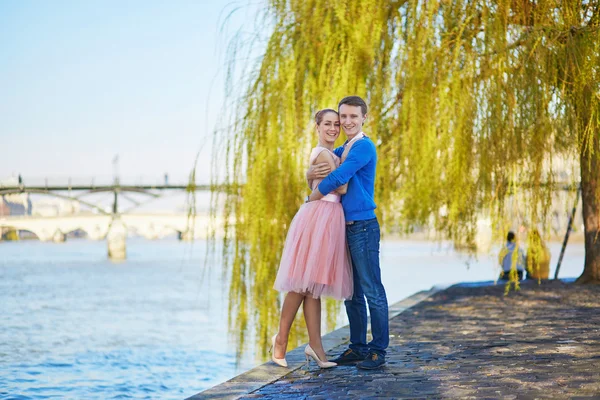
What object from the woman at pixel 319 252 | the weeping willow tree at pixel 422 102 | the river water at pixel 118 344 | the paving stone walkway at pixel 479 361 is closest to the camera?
the paving stone walkway at pixel 479 361

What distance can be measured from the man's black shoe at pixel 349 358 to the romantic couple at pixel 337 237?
22cm

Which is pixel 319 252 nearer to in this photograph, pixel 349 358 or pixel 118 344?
pixel 349 358

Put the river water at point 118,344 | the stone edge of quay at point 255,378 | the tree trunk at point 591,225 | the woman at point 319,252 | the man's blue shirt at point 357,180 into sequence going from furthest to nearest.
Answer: the river water at point 118,344 → the tree trunk at point 591,225 → the woman at point 319,252 → the man's blue shirt at point 357,180 → the stone edge of quay at point 255,378

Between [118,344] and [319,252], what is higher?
[319,252]

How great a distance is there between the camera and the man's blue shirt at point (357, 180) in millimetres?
3900

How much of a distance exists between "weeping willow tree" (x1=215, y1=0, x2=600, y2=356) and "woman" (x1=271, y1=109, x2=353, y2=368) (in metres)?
2.20

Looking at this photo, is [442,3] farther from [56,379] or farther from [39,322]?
[39,322]

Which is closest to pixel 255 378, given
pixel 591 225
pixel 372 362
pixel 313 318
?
pixel 313 318

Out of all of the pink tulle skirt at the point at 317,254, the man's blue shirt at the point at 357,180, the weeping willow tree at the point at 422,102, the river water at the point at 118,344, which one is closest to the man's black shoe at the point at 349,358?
the pink tulle skirt at the point at 317,254

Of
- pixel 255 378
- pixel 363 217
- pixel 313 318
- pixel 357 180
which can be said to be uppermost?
pixel 357 180

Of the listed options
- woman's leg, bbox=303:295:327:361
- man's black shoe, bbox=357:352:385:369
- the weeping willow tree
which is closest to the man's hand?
woman's leg, bbox=303:295:327:361

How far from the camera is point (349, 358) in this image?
436 cm

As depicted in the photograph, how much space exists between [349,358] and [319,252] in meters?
0.74

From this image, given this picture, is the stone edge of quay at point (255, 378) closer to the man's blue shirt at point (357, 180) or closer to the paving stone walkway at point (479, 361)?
the paving stone walkway at point (479, 361)
